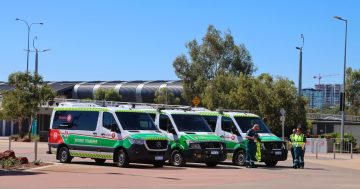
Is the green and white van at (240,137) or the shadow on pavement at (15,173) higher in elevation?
the green and white van at (240,137)

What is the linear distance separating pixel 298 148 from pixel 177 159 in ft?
17.4

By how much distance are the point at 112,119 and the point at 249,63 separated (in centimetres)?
4814

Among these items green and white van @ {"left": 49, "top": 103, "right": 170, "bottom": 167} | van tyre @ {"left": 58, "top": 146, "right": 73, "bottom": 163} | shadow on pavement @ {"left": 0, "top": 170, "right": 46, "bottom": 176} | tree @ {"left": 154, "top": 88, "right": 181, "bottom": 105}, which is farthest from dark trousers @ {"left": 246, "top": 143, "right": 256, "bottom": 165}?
tree @ {"left": 154, "top": 88, "right": 181, "bottom": 105}

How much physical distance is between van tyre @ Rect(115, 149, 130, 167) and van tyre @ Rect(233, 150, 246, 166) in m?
5.32

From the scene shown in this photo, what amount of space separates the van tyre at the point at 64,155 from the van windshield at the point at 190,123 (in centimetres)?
430

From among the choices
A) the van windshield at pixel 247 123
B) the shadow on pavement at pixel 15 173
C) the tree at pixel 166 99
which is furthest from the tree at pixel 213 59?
the shadow on pavement at pixel 15 173

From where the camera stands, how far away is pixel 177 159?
23547 millimetres

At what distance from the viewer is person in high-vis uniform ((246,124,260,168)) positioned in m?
24.5

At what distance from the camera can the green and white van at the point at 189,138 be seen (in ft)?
76.5

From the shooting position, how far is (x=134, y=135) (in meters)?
22.0

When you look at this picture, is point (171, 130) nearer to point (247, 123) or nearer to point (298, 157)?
point (247, 123)

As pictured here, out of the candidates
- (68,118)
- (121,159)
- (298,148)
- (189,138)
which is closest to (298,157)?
(298,148)

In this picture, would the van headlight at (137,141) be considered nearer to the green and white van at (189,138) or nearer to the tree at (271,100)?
the green and white van at (189,138)

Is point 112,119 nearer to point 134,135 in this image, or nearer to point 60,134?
point 134,135
